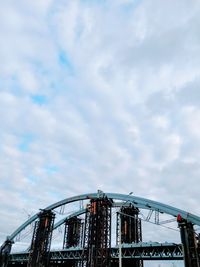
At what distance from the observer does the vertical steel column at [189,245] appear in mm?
37250

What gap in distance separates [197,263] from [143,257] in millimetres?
32937

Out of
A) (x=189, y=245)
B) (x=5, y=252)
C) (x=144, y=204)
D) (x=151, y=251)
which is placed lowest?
(x=189, y=245)

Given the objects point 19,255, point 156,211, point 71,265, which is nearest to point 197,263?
point 156,211

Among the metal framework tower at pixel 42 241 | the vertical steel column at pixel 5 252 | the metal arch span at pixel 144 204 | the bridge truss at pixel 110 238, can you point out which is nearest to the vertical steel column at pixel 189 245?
the bridge truss at pixel 110 238

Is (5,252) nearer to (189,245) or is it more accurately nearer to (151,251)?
(151,251)

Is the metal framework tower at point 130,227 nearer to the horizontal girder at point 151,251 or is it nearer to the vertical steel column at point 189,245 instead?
the horizontal girder at point 151,251

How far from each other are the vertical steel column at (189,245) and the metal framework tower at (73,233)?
6138 centimetres

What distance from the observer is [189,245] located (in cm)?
3897

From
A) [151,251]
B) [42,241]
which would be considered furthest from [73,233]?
[151,251]

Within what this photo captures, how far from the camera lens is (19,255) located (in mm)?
106500

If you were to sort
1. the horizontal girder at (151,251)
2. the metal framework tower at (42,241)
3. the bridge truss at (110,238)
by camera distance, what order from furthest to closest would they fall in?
the metal framework tower at (42,241) < the horizontal girder at (151,251) < the bridge truss at (110,238)

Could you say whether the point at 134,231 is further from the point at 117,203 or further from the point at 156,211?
the point at 156,211

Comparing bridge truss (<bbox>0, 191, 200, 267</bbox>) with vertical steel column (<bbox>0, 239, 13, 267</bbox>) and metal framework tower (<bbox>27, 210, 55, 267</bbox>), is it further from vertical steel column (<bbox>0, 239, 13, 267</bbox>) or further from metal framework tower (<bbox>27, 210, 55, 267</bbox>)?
vertical steel column (<bbox>0, 239, 13, 267</bbox>)

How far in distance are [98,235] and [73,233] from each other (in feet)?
127
